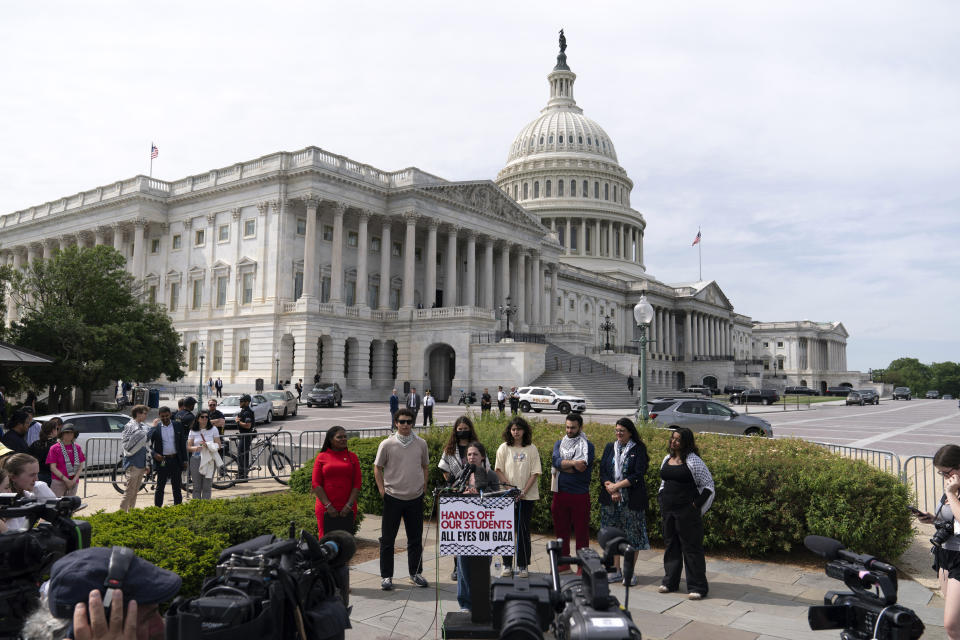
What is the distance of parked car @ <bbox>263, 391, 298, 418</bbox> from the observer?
35125 millimetres

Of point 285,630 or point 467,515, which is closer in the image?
point 285,630

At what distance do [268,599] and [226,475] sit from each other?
45.6 ft

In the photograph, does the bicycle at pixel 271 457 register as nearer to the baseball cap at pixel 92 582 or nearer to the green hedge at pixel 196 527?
the green hedge at pixel 196 527

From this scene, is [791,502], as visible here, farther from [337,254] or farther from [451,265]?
[451,265]

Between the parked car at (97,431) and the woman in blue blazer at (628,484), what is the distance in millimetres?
13548

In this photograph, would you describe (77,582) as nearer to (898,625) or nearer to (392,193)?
(898,625)

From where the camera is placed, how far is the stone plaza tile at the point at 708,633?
262 inches

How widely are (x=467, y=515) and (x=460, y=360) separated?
152 ft

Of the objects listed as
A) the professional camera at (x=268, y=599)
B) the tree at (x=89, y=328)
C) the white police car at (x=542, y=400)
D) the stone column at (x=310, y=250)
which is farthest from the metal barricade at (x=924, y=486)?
the stone column at (x=310, y=250)

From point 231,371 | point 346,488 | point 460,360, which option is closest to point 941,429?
point 460,360

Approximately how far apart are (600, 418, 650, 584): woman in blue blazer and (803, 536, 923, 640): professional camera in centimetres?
411

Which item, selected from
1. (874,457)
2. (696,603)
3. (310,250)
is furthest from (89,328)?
(696,603)

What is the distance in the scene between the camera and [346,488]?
324 inches

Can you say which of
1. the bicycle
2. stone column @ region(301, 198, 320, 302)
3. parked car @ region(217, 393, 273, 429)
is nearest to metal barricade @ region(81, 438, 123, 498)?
the bicycle
